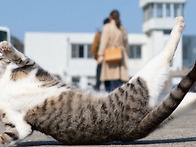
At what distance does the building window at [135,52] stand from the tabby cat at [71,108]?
55.2m

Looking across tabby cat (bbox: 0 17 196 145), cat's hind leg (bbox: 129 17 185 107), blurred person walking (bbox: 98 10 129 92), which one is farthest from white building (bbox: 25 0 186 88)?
tabby cat (bbox: 0 17 196 145)

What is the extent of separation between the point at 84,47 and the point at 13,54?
54.1m

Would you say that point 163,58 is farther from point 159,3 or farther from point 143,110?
point 159,3

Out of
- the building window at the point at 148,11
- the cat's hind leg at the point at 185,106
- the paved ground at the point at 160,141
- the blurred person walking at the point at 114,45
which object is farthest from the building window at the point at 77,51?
the cat's hind leg at the point at 185,106

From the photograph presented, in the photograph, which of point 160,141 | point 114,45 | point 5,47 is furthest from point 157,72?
point 114,45

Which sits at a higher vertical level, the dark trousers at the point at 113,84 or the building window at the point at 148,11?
the dark trousers at the point at 113,84

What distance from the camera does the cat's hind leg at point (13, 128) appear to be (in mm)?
4496

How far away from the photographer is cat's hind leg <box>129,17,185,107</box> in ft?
15.7

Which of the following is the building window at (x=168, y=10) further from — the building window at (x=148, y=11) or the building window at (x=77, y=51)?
the building window at (x=77, y=51)

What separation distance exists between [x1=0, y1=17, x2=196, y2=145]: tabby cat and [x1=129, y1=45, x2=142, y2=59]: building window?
181 ft

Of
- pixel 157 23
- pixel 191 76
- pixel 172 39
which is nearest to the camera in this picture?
pixel 191 76

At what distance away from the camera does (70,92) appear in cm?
474

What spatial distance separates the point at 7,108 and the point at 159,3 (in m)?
61.4

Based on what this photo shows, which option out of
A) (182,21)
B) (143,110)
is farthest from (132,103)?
(182,21)
